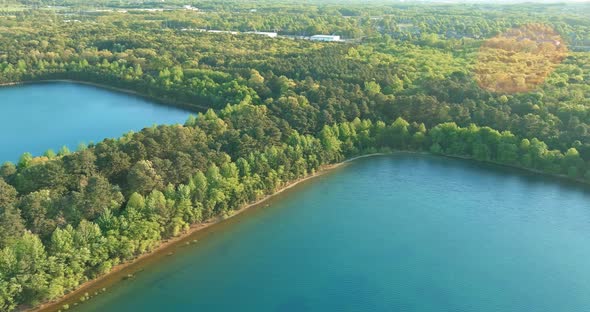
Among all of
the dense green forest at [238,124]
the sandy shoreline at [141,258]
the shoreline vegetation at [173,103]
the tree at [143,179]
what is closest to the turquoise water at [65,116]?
the shoreline vegetation at [173,103]

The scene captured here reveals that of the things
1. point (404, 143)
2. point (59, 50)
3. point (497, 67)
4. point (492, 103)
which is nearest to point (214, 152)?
point (404, 143)

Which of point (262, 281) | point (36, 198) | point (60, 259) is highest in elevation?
point (36, 198)

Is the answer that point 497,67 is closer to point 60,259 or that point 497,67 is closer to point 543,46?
point 543,46

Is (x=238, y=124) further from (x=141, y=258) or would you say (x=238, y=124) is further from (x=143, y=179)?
(x=141, y=258)

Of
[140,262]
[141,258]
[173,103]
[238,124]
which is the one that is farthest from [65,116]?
[140,262]

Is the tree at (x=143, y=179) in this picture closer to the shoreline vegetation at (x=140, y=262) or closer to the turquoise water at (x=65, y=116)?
the shoreline vegetation at (x=140, y=262)

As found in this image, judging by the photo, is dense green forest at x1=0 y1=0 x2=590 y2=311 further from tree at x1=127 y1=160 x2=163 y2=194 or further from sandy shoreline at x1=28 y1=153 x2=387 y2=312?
sandy shoreline at x1=28 y1=153 x2=387 y2=312
